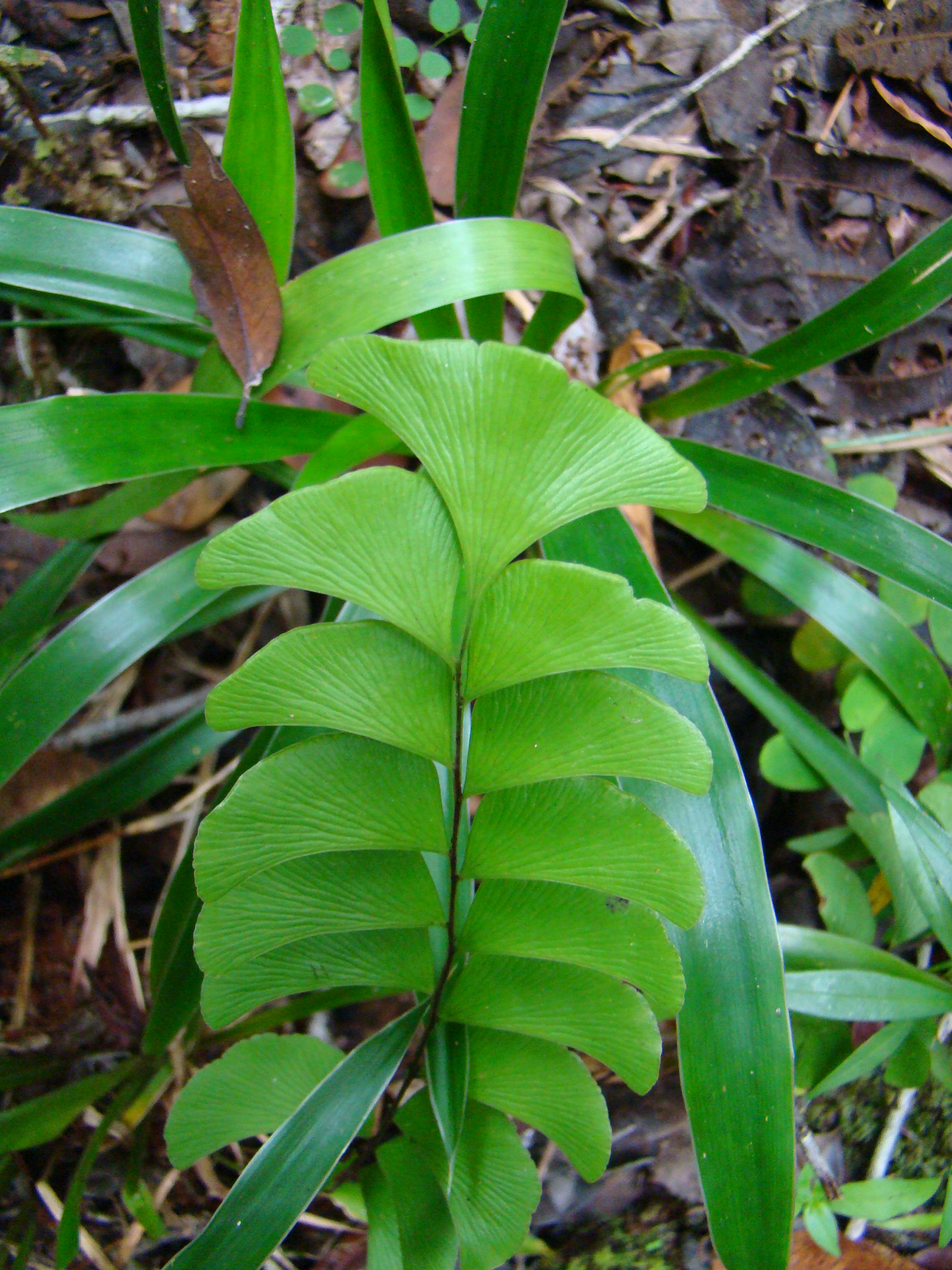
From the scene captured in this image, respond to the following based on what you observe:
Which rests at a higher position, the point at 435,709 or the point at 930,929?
the point at 435,709

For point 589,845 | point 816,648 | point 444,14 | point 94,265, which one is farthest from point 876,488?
point 94,265

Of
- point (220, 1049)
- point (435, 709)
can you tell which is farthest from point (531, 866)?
point (220, 1049)

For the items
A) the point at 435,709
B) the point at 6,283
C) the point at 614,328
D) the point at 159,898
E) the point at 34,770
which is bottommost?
the point at 159,898

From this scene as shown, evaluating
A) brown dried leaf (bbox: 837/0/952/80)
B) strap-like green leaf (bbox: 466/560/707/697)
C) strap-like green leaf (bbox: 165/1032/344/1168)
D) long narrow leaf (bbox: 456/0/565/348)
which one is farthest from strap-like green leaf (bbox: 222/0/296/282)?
brown dried leaf (bbox: 837/0/952/80)

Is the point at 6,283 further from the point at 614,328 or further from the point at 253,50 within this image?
the point at 614,328

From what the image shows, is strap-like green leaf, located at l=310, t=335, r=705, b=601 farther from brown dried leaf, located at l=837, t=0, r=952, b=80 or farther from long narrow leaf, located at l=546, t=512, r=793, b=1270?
brown dried leaf, located at l=837, t=0, r=952, b=80

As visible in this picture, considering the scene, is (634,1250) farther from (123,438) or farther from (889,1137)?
(123,438)
